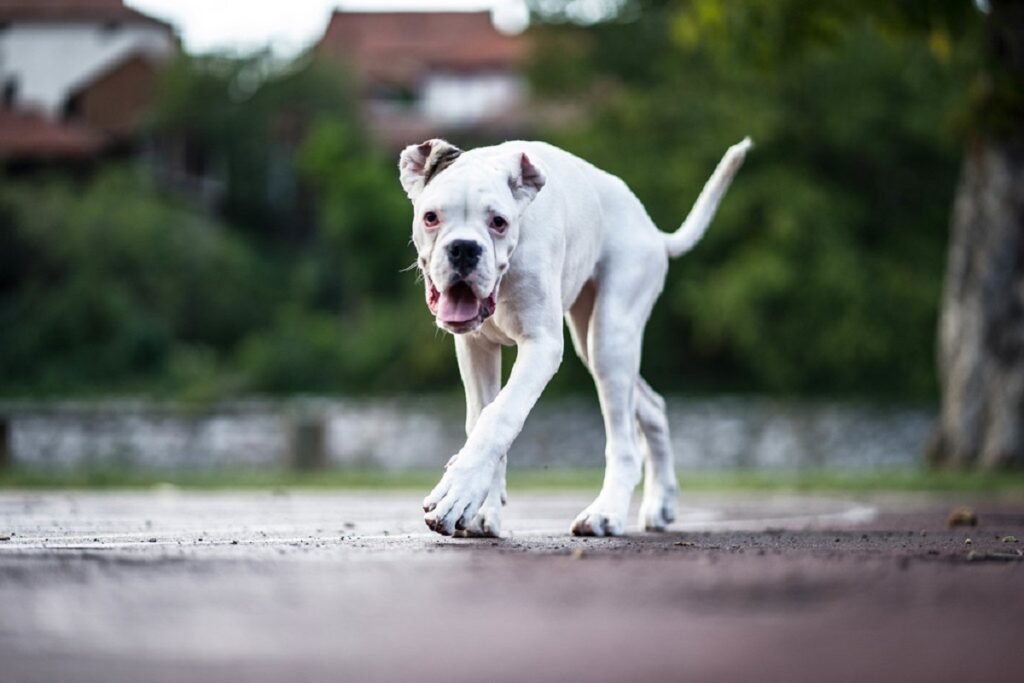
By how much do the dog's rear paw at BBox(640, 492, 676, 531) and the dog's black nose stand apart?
200 cm

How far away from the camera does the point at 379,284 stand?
45.7 m

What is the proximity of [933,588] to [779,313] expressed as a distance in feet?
99.8

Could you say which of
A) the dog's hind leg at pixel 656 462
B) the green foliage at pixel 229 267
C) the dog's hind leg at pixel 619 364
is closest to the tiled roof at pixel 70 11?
the green foliage at pixel 229 267

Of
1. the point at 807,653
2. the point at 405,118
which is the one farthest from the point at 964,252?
the point at 405,118

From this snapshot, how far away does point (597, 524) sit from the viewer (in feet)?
19.1

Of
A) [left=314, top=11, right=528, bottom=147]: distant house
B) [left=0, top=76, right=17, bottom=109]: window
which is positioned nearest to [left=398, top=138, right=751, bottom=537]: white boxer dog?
[left=0, top=76, right=17, bottom=109]: window

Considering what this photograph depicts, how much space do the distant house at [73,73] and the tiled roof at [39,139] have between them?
0.10ft

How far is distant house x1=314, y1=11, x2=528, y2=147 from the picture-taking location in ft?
217

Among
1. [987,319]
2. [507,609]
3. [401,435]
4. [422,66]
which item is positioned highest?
[422,66]

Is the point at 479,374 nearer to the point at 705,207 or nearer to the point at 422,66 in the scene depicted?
the point at 705,207

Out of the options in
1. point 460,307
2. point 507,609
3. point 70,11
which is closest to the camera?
point 507,609

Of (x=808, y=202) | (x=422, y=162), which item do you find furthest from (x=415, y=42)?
(x=422, y=162)

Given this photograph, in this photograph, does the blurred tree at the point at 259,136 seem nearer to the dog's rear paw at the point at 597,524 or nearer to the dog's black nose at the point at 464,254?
the dog's rear paw at the point at 597,524

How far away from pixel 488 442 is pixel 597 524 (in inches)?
42.6
